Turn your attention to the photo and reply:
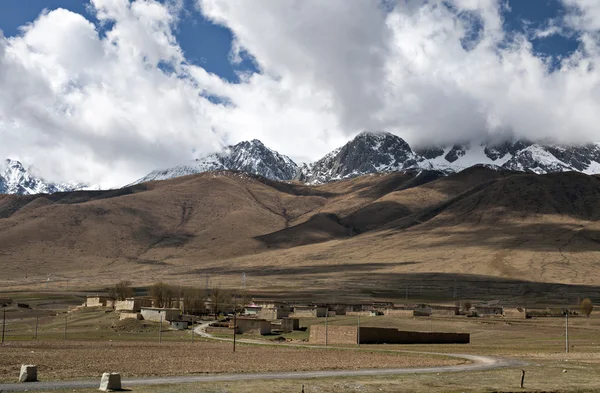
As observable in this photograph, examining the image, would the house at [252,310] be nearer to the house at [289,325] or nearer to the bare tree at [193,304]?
the bare tree at [193,304]

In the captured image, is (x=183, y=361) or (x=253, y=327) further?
(x=253, y=327)

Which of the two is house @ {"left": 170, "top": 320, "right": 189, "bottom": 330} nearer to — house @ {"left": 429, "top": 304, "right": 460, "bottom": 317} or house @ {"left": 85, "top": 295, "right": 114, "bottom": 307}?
house @ {"left": 85, "top": 295, "right": 114, "bottom": 307}

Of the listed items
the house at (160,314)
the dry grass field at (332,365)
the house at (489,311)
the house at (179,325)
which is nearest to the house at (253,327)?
the house at (179,325)

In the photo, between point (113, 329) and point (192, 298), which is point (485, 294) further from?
point (113, 329)

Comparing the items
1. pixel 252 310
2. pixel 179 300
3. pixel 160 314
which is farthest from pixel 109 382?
pixel 179 300

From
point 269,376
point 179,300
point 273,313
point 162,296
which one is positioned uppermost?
point 162,296

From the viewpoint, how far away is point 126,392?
100 feet

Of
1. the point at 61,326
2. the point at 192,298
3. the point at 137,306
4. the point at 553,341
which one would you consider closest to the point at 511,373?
A: the point at 553,341

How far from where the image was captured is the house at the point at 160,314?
11125cm

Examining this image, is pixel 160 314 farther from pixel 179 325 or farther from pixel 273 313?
pixel 273 313

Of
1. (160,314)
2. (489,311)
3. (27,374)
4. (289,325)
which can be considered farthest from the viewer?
(489,311)

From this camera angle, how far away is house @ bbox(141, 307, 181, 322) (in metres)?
111

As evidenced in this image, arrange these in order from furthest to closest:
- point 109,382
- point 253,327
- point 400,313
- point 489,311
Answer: point 489,311, point 400,313, point 253,327, point 109,382

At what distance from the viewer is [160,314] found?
10994cm
